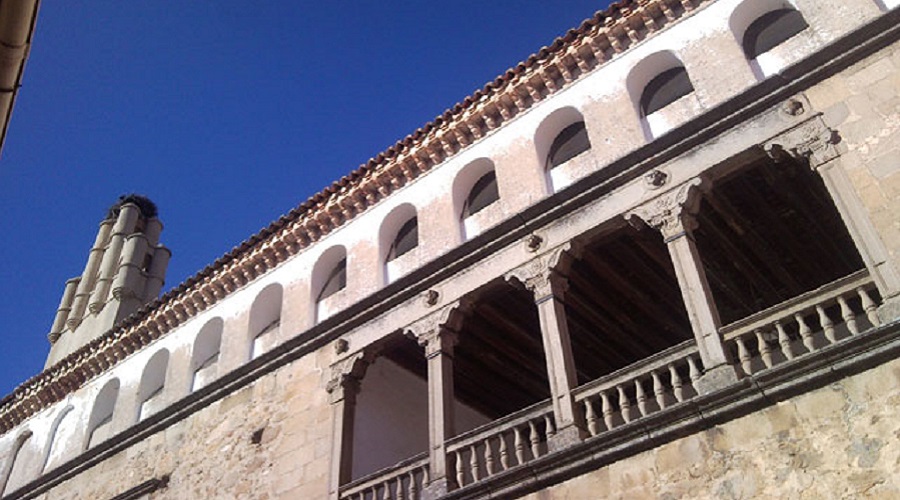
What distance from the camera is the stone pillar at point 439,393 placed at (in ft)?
31.0

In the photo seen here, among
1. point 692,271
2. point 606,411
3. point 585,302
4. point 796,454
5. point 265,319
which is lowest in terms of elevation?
point 796,454

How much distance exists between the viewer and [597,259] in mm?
10906

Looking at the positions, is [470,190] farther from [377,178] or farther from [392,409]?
[392,409]

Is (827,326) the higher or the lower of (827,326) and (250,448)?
the lower

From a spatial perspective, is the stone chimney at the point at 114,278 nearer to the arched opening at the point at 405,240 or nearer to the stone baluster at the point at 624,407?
the arched opening at the point at 405,240

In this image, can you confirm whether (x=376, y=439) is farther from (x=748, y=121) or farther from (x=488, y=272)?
(x=748, y=121)

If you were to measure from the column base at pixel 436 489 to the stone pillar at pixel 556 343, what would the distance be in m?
1.39

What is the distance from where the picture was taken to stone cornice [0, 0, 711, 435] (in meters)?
11.5

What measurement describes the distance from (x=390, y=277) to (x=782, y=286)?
18.5 ft

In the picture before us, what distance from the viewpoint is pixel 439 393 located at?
33.7 feet

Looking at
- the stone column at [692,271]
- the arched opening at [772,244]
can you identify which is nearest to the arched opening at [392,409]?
the stone column at [692,271]

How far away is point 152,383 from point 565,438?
10.0m

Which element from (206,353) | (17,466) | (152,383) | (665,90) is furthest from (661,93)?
(17,466)

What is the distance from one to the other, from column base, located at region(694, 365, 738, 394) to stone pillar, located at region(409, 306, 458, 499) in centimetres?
309
